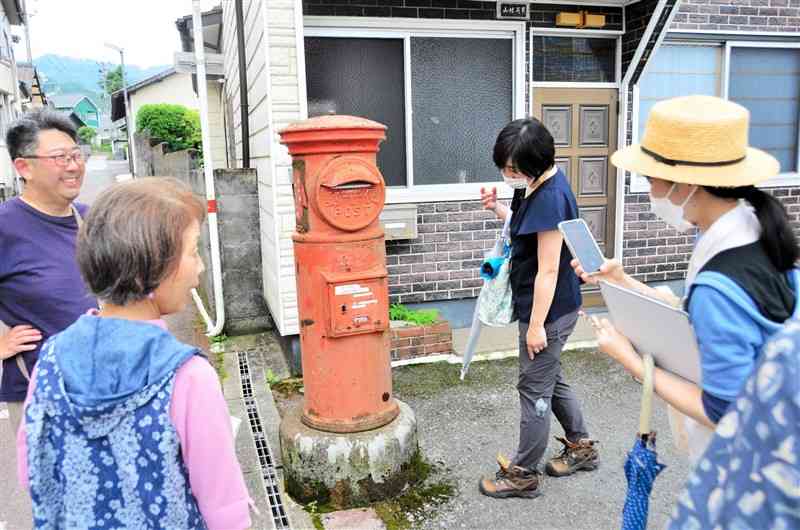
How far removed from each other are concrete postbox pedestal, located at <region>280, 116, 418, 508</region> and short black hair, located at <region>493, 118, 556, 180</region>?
2.23 feet

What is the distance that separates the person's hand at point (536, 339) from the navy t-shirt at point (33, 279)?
1.98 metres

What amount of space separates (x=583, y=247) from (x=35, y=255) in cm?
207

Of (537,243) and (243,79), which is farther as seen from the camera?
(243,79)

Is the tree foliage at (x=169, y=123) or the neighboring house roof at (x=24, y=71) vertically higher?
the neighboring house roof at (x=24, y=71)

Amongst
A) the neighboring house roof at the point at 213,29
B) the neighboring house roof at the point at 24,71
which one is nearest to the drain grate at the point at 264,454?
the neighboring house roof at the point at 213,29

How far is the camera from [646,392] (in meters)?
1.83

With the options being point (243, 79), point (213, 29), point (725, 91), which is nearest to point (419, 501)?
point (243, 79)

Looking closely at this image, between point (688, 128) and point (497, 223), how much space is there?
14.0 feet

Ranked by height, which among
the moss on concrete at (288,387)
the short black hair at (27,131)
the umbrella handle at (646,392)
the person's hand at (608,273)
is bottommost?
the moss on concrete at (288,387)

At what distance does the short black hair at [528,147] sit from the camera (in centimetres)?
302

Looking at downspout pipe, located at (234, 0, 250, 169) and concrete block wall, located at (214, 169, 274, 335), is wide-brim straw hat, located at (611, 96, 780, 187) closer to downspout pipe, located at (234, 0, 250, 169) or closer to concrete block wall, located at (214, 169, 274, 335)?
concrete block wall, located at (214, 169, 274, 335)

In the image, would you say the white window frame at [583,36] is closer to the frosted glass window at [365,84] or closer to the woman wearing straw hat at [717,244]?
the frosted glass window at [365,84]

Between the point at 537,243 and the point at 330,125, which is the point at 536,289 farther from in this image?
the point at 330,125

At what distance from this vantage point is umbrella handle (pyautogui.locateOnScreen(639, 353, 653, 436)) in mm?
1819
